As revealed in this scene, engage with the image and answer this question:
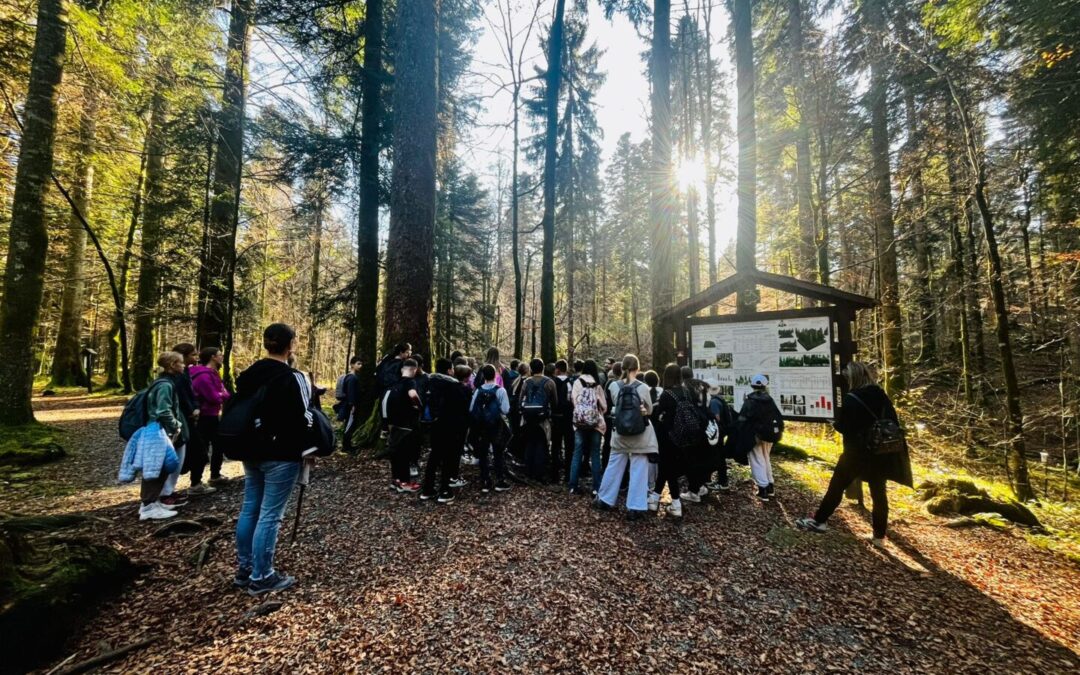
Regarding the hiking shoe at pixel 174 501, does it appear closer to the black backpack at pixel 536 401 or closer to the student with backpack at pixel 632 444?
the black backpack at pixel 536 401

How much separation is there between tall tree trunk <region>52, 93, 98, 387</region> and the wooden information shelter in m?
15.5

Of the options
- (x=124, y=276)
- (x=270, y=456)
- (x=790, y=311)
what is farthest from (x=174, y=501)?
(x=124, y=276)

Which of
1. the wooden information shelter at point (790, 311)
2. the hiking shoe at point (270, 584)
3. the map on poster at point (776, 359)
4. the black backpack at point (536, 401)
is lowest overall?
the hiking shoe at point (270, 584)

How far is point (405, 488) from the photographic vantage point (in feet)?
18.7

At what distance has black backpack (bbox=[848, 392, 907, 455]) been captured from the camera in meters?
4.51

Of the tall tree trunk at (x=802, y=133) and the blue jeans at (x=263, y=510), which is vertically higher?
the tall tree trunk at (x=802, y=133)

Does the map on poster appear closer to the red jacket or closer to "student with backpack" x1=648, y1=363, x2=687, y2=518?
"student with backpack" x1=648, y1=363, x2=687, y2=518

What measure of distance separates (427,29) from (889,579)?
1095 cm

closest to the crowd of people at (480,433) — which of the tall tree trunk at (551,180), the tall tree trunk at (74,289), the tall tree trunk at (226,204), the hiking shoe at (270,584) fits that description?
the hiking shoe at (270,584)

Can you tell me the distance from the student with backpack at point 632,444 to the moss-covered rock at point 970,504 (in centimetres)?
459

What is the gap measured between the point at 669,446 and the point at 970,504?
4.67 metres

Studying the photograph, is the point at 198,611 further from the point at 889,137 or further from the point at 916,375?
the point at 916,375

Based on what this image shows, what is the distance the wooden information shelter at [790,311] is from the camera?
6336 millimetres

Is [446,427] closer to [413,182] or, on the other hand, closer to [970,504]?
[413,182]
